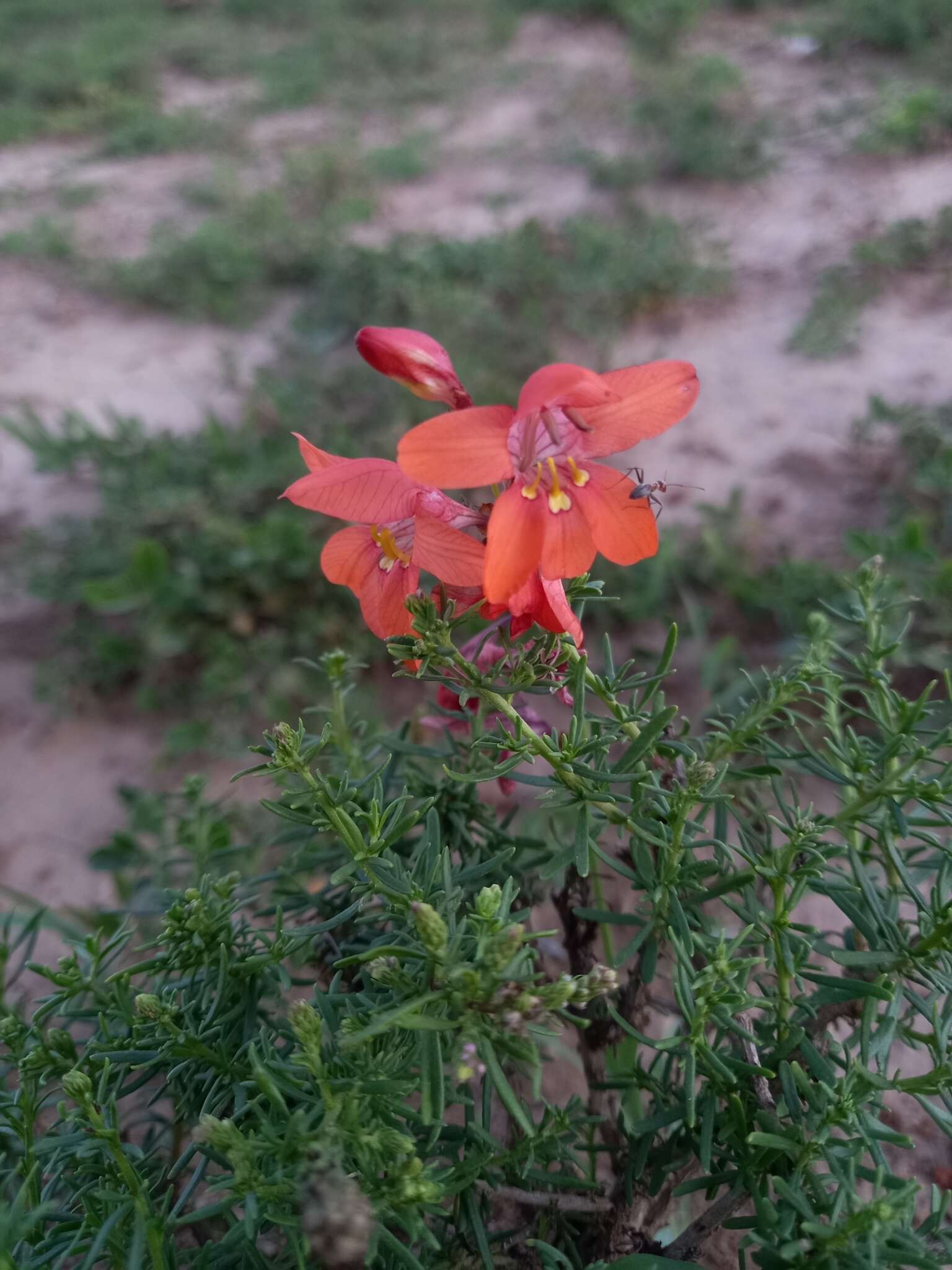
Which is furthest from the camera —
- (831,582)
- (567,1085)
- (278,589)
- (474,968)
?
(278,589)

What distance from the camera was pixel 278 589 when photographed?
283 cm

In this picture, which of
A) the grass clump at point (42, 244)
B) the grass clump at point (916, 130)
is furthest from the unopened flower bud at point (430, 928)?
the grass clump at point (42, 244)

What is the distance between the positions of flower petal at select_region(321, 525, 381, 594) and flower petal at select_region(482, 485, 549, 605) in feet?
0.74

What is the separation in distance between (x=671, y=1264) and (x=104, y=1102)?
724mm

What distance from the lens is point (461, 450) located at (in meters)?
0.88

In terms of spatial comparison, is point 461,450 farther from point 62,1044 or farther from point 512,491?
point 62,1044

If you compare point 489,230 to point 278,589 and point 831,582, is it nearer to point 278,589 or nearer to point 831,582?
point 278,589

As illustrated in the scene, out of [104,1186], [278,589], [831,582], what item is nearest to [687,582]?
[831,582]

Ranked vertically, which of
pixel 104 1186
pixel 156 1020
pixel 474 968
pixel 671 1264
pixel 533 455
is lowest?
pixel 671 1264

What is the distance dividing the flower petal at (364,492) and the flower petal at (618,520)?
212 millimetres

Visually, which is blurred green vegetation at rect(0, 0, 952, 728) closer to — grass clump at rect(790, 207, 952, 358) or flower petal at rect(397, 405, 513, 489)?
grass clump at rect(790, 207, 952, 358)

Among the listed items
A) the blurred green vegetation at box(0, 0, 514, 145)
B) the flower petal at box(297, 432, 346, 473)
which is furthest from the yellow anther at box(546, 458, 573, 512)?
the blurred green vegetation at box(0, 0, 514, 145)

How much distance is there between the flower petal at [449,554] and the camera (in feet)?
3.01

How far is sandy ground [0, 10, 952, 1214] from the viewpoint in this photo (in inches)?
112
